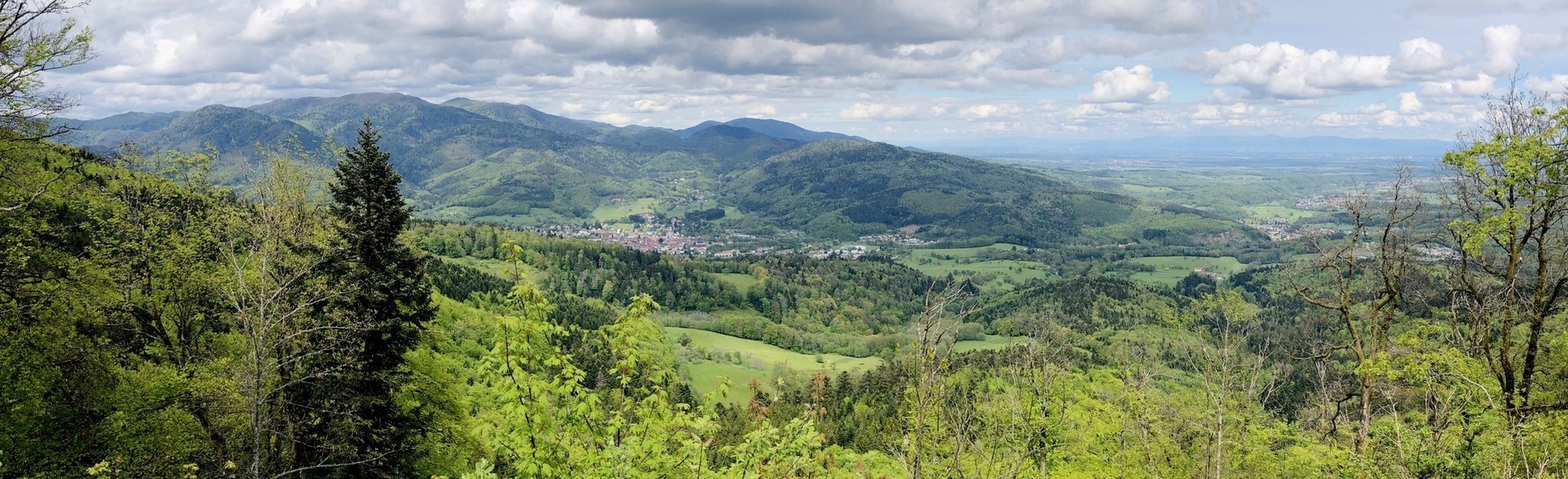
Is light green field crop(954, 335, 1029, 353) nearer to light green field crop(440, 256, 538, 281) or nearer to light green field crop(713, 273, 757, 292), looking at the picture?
light green field crop(713, 273, 757, 292)

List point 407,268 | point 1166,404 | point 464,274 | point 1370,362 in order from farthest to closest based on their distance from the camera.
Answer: point 464,274, point 1166,404, point 407,268, point 1370,362

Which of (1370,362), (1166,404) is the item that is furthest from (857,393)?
(1370,362)

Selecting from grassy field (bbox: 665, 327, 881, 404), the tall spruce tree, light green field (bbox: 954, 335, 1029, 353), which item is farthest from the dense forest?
light green field (bbox: 954, 335, 1029, 353)

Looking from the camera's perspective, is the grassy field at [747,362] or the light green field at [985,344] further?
the light green field at [985,344]

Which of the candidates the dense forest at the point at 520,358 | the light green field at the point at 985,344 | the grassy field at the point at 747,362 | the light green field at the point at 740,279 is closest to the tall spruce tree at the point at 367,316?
the dense forest at the point at 520,358

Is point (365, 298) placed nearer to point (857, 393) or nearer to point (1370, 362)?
point (1370, 362)

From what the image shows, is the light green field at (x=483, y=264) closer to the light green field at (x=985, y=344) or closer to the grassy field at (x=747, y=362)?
the grassy field at (x=747, y=362)

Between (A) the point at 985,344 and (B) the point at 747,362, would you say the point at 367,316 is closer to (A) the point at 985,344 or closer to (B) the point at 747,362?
(B) the point at 747,362
